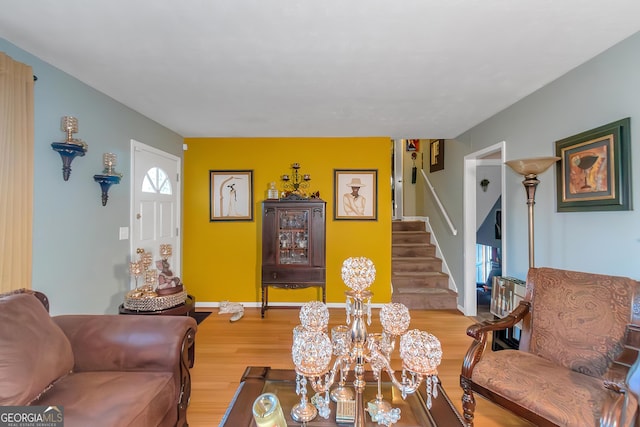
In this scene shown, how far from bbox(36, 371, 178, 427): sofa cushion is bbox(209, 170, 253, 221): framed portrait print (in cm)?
262

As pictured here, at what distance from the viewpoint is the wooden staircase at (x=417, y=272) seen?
3904 millimetres

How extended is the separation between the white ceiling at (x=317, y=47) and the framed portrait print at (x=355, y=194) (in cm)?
115

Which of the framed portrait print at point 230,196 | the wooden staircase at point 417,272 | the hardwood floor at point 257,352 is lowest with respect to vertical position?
the hardwood floor at point 257,352

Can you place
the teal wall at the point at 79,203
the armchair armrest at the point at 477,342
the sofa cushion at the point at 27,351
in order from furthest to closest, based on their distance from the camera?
the teal wall at the point at 79,203
the armchair armrest at the point at 477,342
the sofa cushion at the point at 27,351

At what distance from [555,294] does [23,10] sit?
11.2 ft

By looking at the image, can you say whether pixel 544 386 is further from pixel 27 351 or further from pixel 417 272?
pixel 417 272

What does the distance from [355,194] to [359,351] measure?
120 inches

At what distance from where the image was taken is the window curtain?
1.71m

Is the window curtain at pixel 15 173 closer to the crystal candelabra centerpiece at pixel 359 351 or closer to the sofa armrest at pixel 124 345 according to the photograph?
the sofa armrest at pixel 124 345

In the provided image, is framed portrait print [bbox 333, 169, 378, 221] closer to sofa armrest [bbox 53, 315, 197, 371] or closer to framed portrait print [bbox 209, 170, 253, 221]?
framed portrait print [bbox 209, 170, 253, 221]

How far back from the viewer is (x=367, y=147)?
13.0 feet

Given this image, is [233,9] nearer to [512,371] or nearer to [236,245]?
[512,371]

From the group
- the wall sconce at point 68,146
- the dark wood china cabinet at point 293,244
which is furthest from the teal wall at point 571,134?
the wall sconce at point 68,146

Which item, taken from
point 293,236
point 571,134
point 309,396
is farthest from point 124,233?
point 571,134
